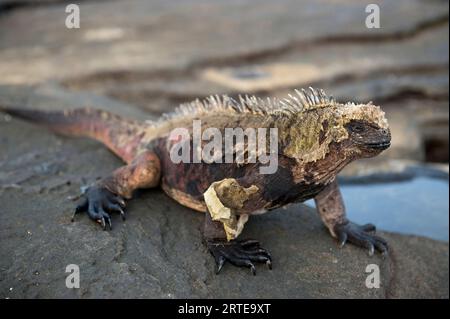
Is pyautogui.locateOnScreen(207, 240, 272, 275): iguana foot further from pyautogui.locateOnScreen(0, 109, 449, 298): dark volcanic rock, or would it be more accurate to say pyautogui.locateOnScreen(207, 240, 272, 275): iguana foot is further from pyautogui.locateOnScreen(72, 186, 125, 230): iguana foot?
Result: pyautogui.locateOnScreen(72, 186, 125, 230): iguana foot

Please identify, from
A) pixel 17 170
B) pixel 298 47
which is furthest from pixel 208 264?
pixel 298 47

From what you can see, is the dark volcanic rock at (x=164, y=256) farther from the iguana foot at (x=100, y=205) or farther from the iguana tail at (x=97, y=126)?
the iguana tail at (x=97, y=126)

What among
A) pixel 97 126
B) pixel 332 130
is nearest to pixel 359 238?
pixel 332 130

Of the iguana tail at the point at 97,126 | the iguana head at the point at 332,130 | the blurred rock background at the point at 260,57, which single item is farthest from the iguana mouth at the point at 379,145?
the blurred rock background at the point at 260,57

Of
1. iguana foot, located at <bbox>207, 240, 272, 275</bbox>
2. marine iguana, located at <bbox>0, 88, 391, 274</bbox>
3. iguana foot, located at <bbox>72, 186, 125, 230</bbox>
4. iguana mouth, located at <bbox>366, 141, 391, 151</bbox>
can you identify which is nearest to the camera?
iguana mouth, located at <bbox>366, 141, 391, 151</bbox>

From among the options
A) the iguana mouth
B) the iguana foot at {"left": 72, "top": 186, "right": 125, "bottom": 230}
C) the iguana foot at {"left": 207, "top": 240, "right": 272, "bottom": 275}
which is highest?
the iguana mouth

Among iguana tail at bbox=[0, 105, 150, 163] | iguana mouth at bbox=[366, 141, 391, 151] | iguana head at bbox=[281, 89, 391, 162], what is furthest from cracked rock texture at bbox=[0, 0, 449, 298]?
iguana mouth at bbox=[366, 141, 391, 151]
